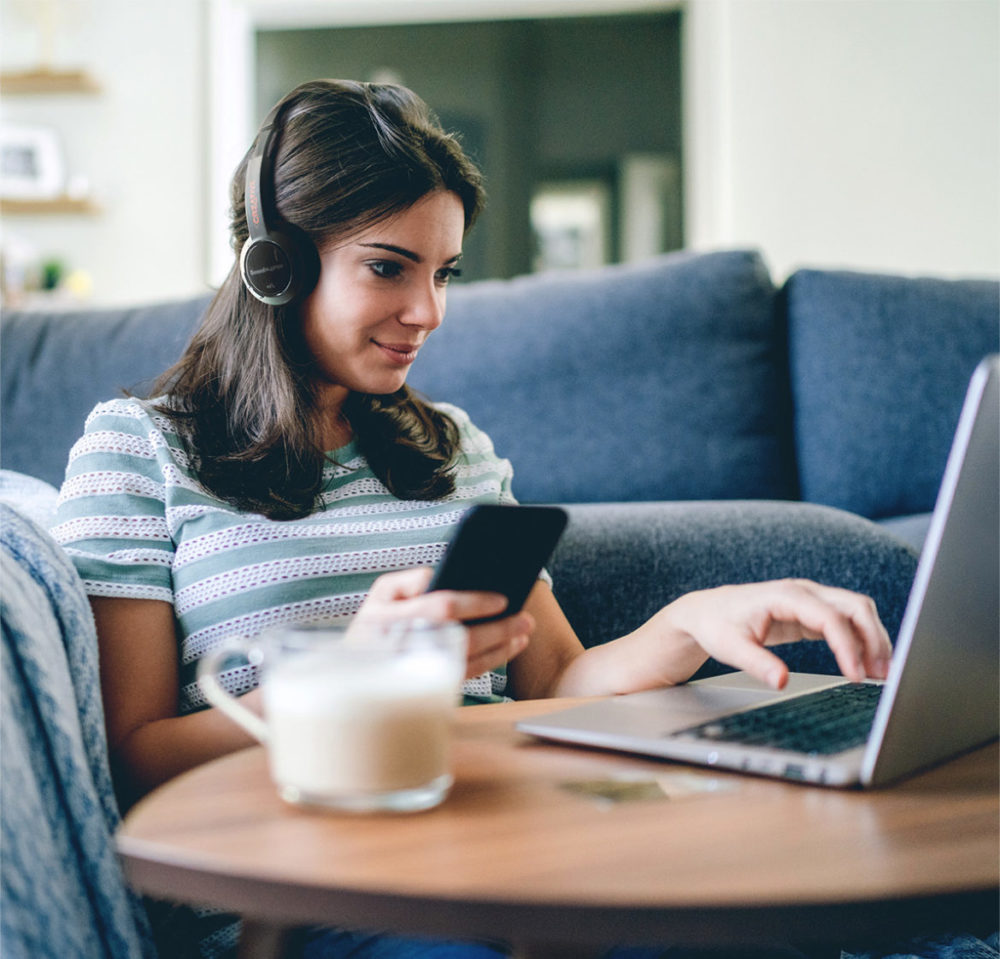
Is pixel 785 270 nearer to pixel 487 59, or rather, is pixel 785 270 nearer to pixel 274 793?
pixel 487 59

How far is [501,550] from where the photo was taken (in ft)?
2.05

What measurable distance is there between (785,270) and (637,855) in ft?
8.03

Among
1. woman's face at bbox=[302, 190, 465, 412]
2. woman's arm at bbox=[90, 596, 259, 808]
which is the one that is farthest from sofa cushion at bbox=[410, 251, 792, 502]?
woman's arm at bbox=[90, 596, 259, 808]

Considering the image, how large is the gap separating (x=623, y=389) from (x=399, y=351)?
1.86 ft

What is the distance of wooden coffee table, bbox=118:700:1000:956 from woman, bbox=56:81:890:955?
0.20 m

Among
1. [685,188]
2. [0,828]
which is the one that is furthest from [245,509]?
[685,188]

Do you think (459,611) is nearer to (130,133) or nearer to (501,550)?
(501,550)

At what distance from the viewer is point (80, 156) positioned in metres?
3.10

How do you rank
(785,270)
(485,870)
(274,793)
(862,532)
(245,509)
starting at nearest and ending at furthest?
1. (485,870)
2. (274,793)
3. (245,509)
4. (862,532)
5. (785,270)

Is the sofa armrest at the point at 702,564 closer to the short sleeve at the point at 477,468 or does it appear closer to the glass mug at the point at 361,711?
the short sleeve at the point at 477,468

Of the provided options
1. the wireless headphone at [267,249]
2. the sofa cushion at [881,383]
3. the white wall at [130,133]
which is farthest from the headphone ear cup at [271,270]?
the white wall at [130,133]

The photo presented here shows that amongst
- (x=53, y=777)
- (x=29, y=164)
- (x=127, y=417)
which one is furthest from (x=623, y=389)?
(x=29, y=164)

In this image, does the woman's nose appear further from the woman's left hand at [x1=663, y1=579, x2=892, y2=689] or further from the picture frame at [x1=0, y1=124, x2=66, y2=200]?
the picture frame at [x1=0, y1=124, x2=66, y2=200]

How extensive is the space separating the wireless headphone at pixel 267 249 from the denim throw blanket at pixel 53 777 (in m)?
0.33
